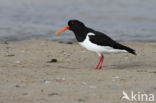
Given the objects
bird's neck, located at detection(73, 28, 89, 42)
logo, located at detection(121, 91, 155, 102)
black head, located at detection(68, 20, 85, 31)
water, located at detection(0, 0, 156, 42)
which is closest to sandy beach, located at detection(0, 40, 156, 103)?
logo, located at detection(121, 91, 155, 102)

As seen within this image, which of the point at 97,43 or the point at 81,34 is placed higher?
the point at 81,34

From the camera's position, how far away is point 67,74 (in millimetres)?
7402

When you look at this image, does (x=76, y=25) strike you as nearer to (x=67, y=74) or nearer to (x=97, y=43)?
(x=97, y=43)

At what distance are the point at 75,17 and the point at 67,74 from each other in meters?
9.26

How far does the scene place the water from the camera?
13.4 metres

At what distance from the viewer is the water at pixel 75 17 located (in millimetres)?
13394

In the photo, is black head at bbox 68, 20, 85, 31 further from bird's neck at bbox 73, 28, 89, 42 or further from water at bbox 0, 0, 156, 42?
water at bbox 0, 0, 156, 42

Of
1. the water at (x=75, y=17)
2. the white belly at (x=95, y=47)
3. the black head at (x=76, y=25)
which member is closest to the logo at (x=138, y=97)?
the white belly at (x=95, y=47)

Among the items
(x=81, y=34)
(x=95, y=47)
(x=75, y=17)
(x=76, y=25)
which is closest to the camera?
(x=95, y=47)

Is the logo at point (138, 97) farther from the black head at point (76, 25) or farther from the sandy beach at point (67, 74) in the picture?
the black head at point (76, 25)

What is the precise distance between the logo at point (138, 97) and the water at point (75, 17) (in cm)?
684

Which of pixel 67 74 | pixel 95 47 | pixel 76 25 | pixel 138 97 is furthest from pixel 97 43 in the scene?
pixel 138 97

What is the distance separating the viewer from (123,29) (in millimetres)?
14609

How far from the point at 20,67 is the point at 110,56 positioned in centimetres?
256
